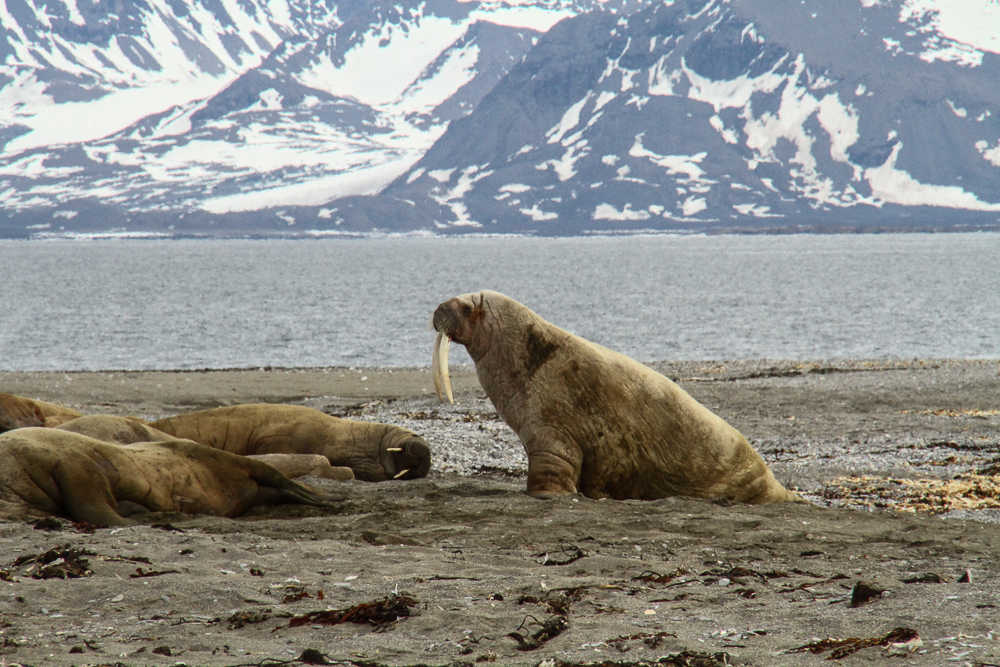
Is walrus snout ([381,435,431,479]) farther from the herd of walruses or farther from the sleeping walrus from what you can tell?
the herd of walruses

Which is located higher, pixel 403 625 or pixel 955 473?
pixel 403 625

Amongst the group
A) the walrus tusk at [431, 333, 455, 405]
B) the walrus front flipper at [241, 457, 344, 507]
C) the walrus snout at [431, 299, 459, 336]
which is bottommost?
the walrus front flipper at [241, 457, 344, 507]

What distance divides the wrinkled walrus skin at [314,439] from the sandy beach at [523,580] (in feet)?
2.59

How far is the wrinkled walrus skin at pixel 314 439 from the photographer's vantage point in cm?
1168

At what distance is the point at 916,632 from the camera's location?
4.74m

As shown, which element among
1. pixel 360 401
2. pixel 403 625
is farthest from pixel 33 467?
pixel 360 401

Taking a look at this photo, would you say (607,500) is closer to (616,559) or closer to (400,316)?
(616,559)

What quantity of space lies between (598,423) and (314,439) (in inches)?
152

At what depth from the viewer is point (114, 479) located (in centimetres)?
826

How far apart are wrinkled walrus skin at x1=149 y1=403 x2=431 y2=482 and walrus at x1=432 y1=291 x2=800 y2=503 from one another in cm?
201

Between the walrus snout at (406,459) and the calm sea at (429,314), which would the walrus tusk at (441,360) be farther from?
the calm sea at (429,314)

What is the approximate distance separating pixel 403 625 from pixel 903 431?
12825mm

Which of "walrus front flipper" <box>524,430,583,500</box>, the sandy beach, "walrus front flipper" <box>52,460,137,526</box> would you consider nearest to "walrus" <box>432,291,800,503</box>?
"walrus front flipper" <box>524,430,583,500</box>

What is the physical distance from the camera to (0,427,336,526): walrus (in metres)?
8.03
